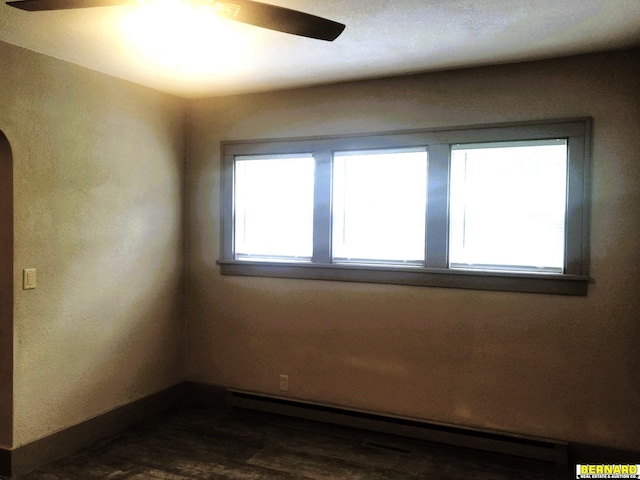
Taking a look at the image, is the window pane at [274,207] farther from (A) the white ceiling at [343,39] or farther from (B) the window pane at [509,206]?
(B) the window pane at [509,206]

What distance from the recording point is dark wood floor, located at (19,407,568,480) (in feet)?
9.61

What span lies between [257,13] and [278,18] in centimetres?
8

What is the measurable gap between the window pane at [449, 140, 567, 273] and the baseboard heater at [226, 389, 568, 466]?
1.05 meters

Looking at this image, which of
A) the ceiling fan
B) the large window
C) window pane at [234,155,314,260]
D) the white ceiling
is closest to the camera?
the ceiling fan

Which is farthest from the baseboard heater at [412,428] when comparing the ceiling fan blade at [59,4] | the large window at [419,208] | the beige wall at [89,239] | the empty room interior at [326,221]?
the ceiling fan blade at [59,4]

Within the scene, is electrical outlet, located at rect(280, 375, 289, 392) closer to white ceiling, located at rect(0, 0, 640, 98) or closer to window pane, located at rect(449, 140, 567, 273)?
window pane, located at rect(449, 140, 567, 273)

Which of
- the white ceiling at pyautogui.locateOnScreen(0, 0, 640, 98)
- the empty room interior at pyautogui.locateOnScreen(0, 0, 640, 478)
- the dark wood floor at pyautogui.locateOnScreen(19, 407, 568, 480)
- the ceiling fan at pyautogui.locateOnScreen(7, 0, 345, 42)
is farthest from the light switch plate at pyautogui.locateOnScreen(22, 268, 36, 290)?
the ceiling fan at pyautogui.locateOnScreen(7, 0, 345, 42)

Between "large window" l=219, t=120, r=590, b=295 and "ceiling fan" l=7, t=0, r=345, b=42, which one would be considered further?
"large window" l=219, t=120, r=590, b=295

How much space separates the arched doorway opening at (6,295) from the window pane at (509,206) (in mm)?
2645

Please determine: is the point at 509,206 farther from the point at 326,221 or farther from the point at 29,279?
the point at 29,279

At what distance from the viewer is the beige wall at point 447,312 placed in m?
2.92

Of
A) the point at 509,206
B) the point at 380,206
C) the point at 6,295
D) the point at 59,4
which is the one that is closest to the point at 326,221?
the point at 380,206

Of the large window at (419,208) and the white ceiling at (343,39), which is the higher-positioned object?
the white ceiling at (343,39)

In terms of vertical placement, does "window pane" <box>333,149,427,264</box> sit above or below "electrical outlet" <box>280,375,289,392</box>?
above
